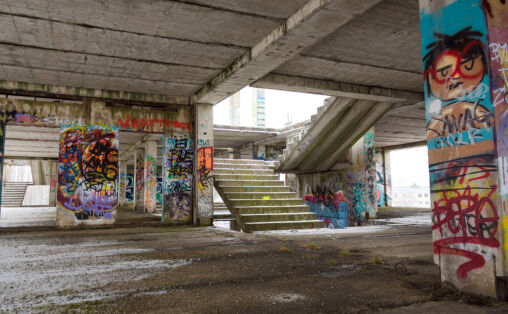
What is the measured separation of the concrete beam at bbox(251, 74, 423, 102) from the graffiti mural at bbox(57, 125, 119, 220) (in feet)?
17.0

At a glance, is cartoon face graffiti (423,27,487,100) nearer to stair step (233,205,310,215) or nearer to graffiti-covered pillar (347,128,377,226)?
stair step (233,205,310,215)

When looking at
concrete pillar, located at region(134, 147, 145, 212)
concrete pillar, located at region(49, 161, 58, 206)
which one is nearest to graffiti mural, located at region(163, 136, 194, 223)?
concrete pillar, located at region(134, 147, 145, 212)

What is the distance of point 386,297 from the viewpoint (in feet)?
11.1

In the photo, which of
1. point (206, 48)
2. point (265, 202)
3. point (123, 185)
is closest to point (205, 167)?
point (265, 202)

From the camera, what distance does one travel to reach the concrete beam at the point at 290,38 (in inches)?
233

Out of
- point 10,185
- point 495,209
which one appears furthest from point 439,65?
point 10,185

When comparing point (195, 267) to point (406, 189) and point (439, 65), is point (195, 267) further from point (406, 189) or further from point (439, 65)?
point (406, 189)

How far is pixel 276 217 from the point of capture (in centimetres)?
1127

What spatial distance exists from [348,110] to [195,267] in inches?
383

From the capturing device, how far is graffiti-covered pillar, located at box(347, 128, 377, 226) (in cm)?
1523

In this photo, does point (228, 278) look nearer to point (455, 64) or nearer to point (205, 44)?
point (455, 64)

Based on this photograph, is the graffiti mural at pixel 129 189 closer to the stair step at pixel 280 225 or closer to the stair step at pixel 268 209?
the stair step at pixel 268 209

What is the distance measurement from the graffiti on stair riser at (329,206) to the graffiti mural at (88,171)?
9812mm

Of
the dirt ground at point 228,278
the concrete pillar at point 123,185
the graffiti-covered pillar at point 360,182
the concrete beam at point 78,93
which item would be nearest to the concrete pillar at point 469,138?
the dirt ground at point 228,278
